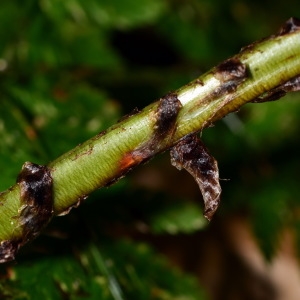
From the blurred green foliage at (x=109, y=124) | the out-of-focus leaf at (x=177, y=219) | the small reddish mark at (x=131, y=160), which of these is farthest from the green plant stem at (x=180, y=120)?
the out-of-focus leaf at (x=177, y=219)

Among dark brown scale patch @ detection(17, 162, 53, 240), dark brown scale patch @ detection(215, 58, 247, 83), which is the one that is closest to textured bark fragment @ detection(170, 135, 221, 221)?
dark brown scale patch @ detection(215, 58, 247, 83)

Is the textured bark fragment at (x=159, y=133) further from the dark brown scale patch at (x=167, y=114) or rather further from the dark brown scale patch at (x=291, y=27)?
the dark brown scale patch at (x=291, y=27)

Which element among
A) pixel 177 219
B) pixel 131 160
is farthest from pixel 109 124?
pixel 131 160

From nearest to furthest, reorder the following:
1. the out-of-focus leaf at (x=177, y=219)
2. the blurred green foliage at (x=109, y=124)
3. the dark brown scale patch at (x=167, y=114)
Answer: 1. the dark brown scale patch at (x=167, y=114)
2. the blurred green foliage at (x=109, y=124)
3. the out-of-focus leaf at (x=177, y=219)

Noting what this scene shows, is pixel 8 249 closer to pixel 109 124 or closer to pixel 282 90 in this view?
pixel 282 90

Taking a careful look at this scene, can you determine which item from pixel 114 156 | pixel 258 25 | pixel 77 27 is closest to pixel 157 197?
pixel 114 156

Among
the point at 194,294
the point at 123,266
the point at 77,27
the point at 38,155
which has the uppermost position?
the point at 77,27

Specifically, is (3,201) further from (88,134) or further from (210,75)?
(88,134)
